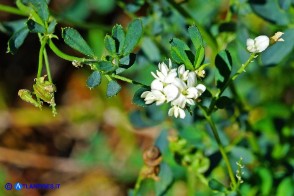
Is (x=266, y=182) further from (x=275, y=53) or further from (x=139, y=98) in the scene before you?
(x=139, y=98)

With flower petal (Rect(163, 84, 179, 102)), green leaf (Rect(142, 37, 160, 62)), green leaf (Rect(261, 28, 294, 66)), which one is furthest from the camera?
green leaf (Rect(142, 37, 160, 62))

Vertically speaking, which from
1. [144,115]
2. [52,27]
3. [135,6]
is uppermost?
[135,6]

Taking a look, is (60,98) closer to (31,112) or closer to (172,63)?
(31,112)

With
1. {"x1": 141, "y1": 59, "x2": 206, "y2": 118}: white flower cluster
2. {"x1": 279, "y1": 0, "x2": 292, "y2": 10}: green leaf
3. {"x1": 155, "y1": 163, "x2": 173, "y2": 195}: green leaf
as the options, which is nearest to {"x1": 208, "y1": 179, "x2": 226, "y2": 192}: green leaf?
{"x1": 155, "y1": 163, "x2": 173, "y2": 195}: green leaf

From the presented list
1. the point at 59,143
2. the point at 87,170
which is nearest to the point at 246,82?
the point at 87,170

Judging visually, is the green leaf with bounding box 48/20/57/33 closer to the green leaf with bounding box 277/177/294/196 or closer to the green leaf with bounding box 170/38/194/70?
the green leaf with bounding box 170/38/194/70

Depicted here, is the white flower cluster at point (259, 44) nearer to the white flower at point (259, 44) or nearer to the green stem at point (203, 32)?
the white flower at point (259, 44)

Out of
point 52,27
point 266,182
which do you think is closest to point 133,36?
point 52,27
